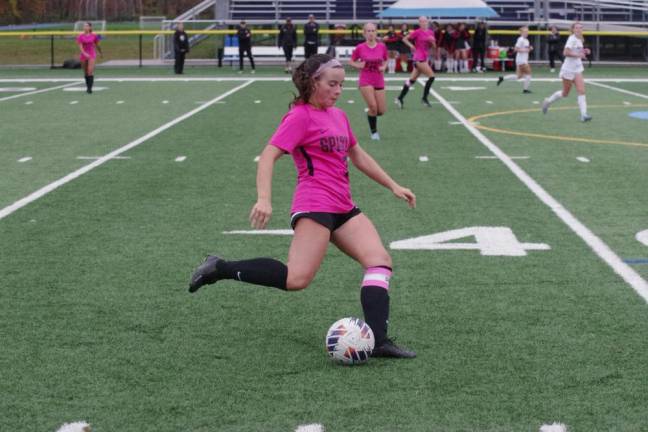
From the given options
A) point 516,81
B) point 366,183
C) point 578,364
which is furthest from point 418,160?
point 516,81

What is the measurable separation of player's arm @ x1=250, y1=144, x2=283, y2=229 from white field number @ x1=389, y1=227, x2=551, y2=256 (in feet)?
11.0

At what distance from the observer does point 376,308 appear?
664 cm

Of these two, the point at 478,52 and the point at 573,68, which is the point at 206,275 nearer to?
the point at 573,68

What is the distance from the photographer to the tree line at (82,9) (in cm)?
7938

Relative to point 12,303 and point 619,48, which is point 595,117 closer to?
point 12,303

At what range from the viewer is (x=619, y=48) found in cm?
5138

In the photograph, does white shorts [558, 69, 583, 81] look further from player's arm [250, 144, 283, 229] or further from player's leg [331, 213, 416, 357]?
player's arm [250, 144, 283, 229]

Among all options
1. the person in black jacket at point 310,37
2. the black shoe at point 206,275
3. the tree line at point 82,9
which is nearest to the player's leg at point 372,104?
the black shoe at point 206,275

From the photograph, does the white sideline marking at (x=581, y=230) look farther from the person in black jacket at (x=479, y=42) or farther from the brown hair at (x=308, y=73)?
the person in black jacket at (x=479, y=42)

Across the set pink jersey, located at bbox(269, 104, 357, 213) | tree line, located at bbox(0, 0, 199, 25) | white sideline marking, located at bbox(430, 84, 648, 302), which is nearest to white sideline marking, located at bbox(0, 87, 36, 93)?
white sideline marking, located at bbox(430, 84, 648, 302)

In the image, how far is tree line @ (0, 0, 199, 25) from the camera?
7938cm

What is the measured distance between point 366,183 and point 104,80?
1014 inches

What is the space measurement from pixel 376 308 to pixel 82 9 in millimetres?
86324

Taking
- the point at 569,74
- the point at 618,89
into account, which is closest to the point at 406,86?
the point at 569,74
